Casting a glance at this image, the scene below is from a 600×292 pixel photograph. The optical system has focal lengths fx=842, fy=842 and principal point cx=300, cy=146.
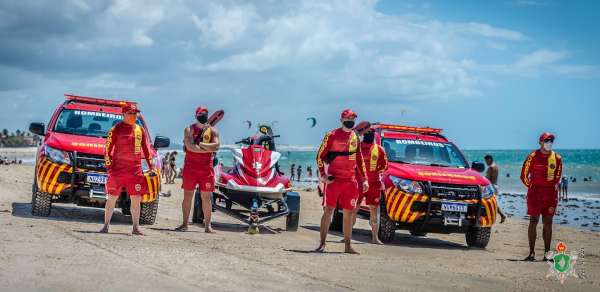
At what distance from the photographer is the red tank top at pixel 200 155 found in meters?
12.7

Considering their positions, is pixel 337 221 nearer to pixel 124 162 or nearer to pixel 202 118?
pixel 202 118

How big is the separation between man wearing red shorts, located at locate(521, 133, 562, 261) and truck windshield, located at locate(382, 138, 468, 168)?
2.50m

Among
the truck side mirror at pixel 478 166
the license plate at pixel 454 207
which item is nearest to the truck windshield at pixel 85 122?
the license plate at pixel 454 207

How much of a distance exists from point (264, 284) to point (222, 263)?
137cm

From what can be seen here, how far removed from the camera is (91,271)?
759cm

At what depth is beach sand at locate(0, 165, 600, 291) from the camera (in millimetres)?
7355

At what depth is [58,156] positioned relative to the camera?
13.0 metres

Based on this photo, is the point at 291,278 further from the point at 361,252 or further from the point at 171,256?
the point at 361,252

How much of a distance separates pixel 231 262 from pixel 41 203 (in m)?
5.47

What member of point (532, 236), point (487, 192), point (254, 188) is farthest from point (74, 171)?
point (532, 236)

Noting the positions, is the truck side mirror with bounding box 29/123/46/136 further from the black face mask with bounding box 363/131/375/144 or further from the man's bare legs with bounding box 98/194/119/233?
the black face mask with bounding box 363/131/375/144

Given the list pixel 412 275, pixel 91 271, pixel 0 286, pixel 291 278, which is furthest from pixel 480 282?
pixel 0 286

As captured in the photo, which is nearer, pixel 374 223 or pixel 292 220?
pixel 374 223

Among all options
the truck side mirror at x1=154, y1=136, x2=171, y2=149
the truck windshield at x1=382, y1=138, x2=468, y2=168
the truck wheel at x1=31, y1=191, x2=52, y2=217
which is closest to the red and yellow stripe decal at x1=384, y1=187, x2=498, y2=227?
the truck windshield at x1=382, y1=138, x2=468, y2=168
